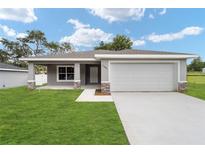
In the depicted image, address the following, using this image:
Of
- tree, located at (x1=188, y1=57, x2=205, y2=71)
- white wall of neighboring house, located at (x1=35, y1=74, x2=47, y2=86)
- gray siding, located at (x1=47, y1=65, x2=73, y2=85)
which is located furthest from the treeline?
tree, located at (x1=188, y1=57, x2=205, y2=71)

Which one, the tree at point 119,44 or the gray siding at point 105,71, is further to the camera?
the tree at point 119,44

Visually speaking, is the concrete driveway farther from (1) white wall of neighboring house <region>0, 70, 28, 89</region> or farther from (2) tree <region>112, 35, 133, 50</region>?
(2) tree <region>112, 35, 133, 50</region>

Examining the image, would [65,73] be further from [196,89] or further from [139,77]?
[196,89]

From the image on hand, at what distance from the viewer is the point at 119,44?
4438 centimetres

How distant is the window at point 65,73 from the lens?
18.8 m

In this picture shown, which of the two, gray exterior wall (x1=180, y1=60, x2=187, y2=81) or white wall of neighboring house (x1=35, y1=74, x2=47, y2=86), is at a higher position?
gray exterior wall (x1=180, y1=60, x2=187, y2=81)

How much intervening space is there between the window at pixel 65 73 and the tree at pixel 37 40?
25.8m

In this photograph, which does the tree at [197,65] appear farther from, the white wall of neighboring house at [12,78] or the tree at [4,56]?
the white wall of neighboring house at [12,78]

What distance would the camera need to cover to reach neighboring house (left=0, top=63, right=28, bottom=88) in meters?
19.5

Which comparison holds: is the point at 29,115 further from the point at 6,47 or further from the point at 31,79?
the point at 6,47

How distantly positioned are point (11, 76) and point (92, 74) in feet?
30.3

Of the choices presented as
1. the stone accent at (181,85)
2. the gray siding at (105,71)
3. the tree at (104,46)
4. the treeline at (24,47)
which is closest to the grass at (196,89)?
the stone accent at (181,85)
